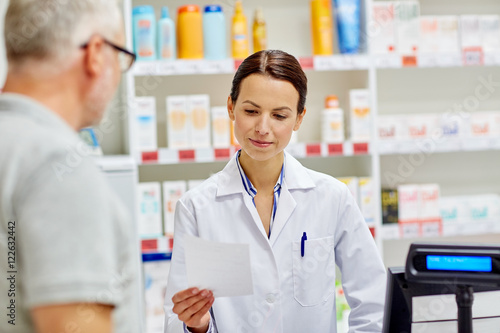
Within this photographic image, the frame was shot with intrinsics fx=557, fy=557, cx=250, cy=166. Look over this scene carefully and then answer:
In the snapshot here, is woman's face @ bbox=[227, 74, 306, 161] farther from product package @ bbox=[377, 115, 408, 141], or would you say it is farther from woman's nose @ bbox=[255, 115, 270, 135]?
product package @ bbox=[377, 115, 408, 141]

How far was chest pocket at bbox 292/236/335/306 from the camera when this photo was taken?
5.52 ft

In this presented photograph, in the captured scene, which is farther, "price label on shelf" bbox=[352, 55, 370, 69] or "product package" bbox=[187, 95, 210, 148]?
"price label on shelf" bbox=[352, 55, 370, 69]

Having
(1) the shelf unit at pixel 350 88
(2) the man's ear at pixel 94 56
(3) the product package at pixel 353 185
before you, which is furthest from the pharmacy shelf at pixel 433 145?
(2) the man's ear at pixel 94 56

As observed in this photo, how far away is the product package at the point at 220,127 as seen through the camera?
3.05 meters

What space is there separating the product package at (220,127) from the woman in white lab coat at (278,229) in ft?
4.18

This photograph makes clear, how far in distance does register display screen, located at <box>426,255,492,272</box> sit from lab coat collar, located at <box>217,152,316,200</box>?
88cm

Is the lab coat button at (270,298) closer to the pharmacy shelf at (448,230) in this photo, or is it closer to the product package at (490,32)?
the pharmacy shelf at (448,230)

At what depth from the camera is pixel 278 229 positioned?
67.0 inches

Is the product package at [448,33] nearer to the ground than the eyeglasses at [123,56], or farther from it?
farther from it

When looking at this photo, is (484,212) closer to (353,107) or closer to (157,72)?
(353,107)

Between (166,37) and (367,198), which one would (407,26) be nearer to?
(367,198)

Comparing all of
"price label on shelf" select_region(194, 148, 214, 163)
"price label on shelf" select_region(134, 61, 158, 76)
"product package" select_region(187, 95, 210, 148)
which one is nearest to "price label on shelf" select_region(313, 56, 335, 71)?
"product package" select_region(187, 95, 210, 148)

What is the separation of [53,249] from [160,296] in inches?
96.8

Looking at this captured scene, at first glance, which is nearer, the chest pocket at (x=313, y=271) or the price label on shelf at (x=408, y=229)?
the chest pocket at (x=313, y=271)
